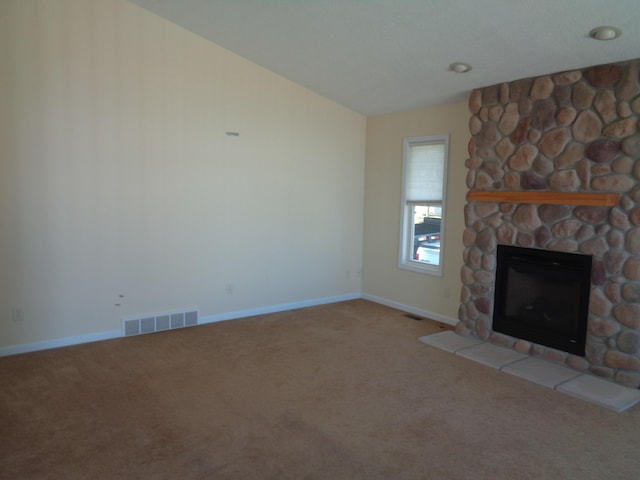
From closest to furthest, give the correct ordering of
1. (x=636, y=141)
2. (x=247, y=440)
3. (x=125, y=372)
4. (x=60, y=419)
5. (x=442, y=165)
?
(x=247, y=440) < (x=60, y=419) < (x=636, y=141) < (x=125, y=372) < (x=442, y=165)

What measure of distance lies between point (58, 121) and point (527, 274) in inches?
176

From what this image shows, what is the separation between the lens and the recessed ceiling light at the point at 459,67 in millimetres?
3996

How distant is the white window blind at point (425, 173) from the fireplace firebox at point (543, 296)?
123cm

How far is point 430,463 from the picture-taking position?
2.51 meters

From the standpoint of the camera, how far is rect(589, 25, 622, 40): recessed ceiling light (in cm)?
301

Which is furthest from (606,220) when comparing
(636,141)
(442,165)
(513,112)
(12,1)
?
(12,1)

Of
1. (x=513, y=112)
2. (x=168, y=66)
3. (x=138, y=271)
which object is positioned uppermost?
(x=168, y=66)

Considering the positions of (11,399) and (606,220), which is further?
(606,220)

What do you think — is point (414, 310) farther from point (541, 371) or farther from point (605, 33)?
point (605, 33)

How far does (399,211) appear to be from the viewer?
18.8 feet

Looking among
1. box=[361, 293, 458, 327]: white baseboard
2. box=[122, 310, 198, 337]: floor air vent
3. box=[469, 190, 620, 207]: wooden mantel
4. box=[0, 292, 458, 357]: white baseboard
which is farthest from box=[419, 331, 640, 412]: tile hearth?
box=[122, 310, 198, 337]: floor air vent

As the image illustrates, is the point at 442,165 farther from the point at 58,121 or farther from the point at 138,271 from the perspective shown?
the point at 58,121

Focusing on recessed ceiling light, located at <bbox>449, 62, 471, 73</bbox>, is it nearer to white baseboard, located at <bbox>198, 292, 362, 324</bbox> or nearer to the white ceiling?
the white ceiling

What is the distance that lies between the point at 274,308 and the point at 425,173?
246cm
